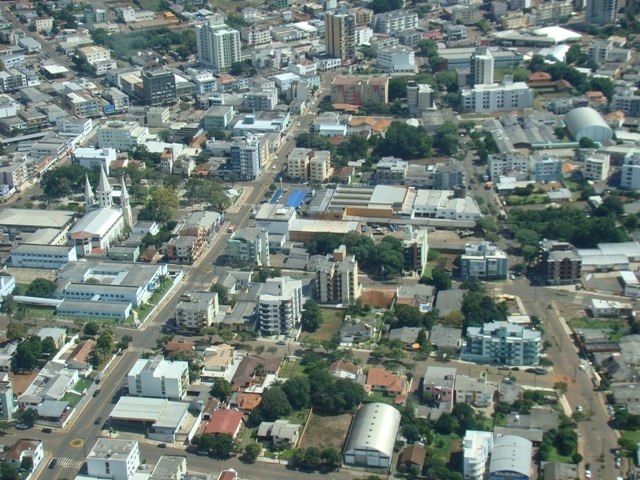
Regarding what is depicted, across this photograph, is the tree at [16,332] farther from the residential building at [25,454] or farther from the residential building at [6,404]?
the residential building at [25,454]

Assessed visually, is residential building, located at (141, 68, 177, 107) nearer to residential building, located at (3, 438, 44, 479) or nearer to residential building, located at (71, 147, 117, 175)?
residential building, located at (71, 147, 117, 175)

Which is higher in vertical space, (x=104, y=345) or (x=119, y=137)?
(x=119, y=137)

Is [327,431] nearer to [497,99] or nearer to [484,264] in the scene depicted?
[484,264]

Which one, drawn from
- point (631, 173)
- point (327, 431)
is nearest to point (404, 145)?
point (631, 173)

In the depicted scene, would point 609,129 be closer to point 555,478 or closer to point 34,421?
point 555,478

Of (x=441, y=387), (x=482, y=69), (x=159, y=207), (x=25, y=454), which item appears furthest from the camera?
(x=482, y=69)

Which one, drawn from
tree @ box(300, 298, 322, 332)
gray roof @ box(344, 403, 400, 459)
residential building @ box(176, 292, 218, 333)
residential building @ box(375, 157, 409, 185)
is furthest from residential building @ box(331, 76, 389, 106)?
gray roof @ box(344, 403, 400, 459)
